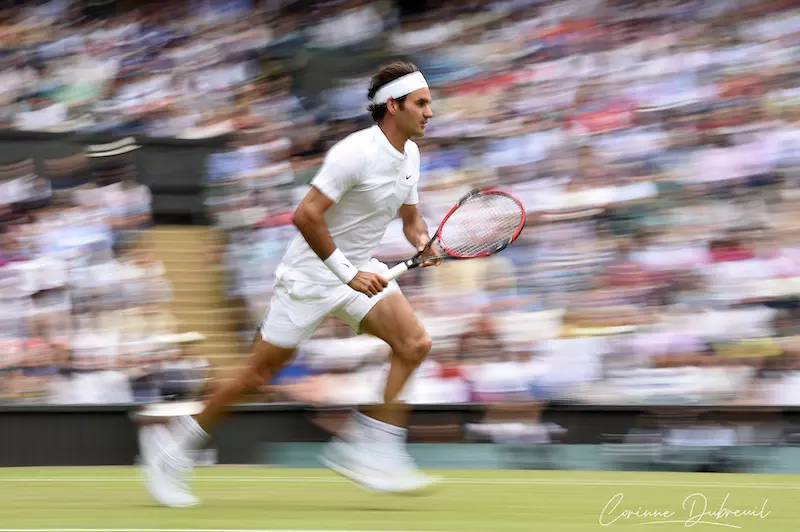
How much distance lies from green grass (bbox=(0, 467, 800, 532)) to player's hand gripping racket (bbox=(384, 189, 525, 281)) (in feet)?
3.57

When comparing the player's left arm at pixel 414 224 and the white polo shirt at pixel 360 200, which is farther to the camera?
the player's left arm at pixel 414 224

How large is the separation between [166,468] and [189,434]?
172 millimetres

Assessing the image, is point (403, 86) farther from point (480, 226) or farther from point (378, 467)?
point (378, 467)

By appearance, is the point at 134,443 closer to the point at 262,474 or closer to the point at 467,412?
the point at 262,474

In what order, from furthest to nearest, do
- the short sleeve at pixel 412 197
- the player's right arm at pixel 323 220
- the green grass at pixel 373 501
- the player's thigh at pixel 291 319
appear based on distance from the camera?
the short sleeve at pixel 412 197
the player's thigh at pixel 291 319
the player's right arm at pixel 323 220
the green grass at pixel 373 501

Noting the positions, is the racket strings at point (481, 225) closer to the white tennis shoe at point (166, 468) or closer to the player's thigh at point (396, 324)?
the player's thigh at point (396, 324)

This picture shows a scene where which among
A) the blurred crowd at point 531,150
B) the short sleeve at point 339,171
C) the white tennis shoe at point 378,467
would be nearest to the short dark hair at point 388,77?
the short sleeve at point 339,171

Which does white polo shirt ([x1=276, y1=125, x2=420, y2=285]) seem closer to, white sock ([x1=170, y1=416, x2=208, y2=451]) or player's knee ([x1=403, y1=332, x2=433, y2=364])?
player's knee ([x1=403, y1=332, x2=433, y2=364])

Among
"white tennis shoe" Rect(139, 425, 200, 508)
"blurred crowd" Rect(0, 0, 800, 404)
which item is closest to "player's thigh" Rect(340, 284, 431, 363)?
"white tennis shoe" Rect(139, 425, 200, 508)

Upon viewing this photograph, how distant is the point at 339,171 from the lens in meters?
4.83

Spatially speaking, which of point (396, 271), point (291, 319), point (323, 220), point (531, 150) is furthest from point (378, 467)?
point (531, 150)

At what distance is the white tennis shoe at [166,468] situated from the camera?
198 inches

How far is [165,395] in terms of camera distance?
8.09 meters

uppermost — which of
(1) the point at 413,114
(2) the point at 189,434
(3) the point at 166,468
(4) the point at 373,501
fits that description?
(1) the point at 413,114
